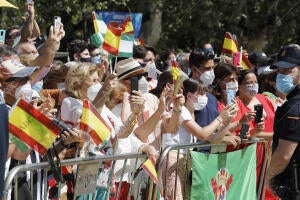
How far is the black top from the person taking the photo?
22.2 feet

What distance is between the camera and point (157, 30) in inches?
894

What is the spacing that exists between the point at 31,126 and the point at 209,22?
64.0 ft

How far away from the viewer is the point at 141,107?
23.9 feet

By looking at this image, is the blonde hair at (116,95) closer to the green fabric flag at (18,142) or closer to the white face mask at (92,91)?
the white face mask at (92,91)

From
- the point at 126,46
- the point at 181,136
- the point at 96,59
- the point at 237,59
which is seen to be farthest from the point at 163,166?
the point at 237,59

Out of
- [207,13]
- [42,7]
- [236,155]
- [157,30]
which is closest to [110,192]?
[236,155]

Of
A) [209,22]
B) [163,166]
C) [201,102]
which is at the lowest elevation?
[209,22]

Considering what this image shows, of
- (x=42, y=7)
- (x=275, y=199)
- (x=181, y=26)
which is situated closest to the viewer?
(x=275, y=199)

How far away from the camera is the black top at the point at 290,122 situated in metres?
6.77

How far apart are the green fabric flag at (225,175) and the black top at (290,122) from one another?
1.05 m

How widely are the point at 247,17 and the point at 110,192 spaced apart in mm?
18747

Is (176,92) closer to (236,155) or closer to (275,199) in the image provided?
(236,155)

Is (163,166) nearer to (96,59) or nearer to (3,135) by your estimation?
(3,135)

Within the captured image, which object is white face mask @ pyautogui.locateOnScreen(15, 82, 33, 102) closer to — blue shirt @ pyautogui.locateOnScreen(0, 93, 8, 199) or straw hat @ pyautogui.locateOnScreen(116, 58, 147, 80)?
blue shirt @ pyautogui.locateOnScreen(0, 93, 8, 199)
